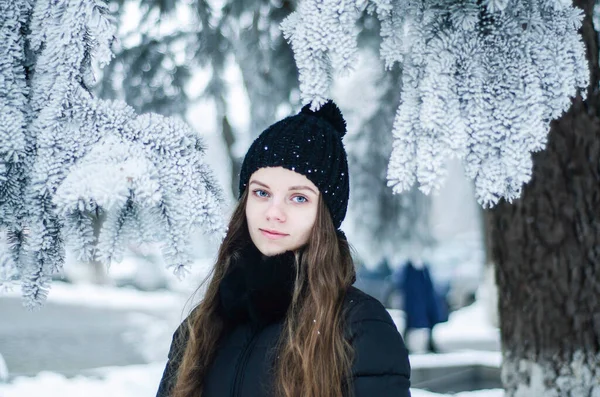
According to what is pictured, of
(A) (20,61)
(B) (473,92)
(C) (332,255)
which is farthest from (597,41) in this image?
(A) (20,61)

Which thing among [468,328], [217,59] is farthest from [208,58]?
[468,328]

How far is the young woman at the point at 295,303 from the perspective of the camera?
1.61m

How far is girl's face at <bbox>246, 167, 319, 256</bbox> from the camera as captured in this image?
1738mm

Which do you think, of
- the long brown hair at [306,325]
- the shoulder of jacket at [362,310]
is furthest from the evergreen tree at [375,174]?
the shoulder of jacket at [362,310]

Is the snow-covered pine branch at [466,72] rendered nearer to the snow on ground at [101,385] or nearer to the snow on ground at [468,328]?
the snow on ground at [101,385]

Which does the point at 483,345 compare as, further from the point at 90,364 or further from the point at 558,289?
the point at 558,289

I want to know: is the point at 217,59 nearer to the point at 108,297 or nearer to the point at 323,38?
the point at 323,38

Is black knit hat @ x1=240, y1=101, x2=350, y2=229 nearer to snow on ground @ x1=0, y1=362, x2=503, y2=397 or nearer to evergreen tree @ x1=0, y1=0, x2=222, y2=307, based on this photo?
evergreen tree @ x1=0, y1=0, x2=222, y2=307

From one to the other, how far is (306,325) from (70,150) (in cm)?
75

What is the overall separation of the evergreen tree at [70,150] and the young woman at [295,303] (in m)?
0.23

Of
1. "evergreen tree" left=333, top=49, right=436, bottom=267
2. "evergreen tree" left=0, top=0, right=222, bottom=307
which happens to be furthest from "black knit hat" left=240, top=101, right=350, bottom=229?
"evergreen tree" left=333, top=49, right=436, bottom=267

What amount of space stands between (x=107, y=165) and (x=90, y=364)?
817 centimetres

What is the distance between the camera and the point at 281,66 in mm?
3523

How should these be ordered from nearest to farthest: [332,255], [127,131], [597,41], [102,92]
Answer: [127,131]
[332,255]
[597,41]
[102,92]
